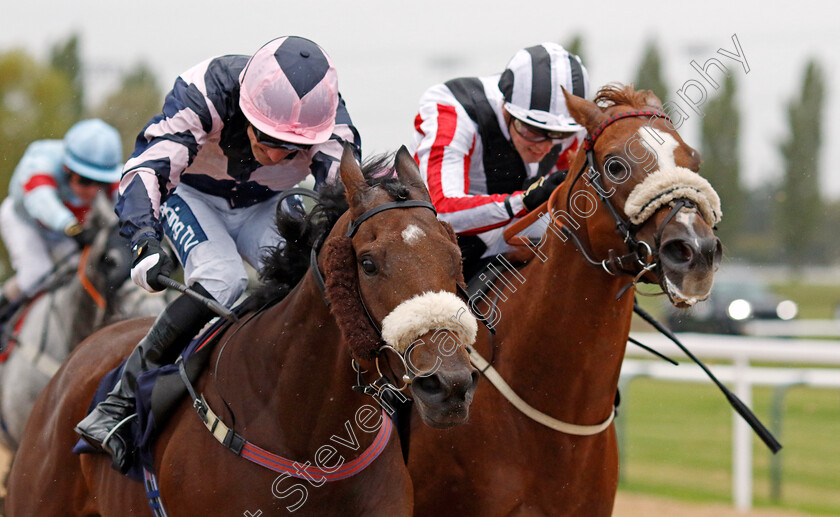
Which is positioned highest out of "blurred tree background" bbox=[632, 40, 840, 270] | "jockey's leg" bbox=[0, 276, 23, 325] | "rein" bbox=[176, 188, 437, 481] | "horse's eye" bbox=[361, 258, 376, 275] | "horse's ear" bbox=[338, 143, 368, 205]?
"horse's ear" bbox=[338, 143, 368, 205]

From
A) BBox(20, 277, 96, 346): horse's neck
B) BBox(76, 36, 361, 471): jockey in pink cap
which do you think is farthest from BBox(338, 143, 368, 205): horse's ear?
BBox(20, 277, 96, 346): horse's neck

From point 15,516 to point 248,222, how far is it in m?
1.52

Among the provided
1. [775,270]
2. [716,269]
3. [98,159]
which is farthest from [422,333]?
[775,270]

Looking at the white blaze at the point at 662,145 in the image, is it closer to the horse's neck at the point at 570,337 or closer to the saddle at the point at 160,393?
the horse's neck at the point at 570,337

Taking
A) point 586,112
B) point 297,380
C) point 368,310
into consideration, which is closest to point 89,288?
point 297,380

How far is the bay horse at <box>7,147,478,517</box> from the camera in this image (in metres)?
2.42

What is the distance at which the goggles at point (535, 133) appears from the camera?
13.6 feet

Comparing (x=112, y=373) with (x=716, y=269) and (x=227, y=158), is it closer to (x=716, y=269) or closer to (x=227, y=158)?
(x=227, y=158)

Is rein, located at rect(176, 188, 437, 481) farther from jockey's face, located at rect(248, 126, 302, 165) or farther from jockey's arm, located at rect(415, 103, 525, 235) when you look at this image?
jockey's arm, located at rect(415, 103, 525, 235)

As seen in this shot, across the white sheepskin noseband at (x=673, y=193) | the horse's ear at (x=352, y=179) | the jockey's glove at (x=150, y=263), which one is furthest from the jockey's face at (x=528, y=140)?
the jockey's glove at (x=150, y=263)

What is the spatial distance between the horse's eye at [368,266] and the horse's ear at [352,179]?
23 cm

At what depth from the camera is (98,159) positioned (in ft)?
22.4

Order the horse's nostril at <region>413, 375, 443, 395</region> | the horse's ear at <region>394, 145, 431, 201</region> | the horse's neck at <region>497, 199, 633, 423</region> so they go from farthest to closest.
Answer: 1. the horse's neck at <region>497, 199, 633, 423</region>
2. the horse's ear at <region>394, 145, 431, 201</region>
3. the horse's nostril at <region>413, 375, 443, 395</region>

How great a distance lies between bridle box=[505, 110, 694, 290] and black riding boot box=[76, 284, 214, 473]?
1.31 metres
